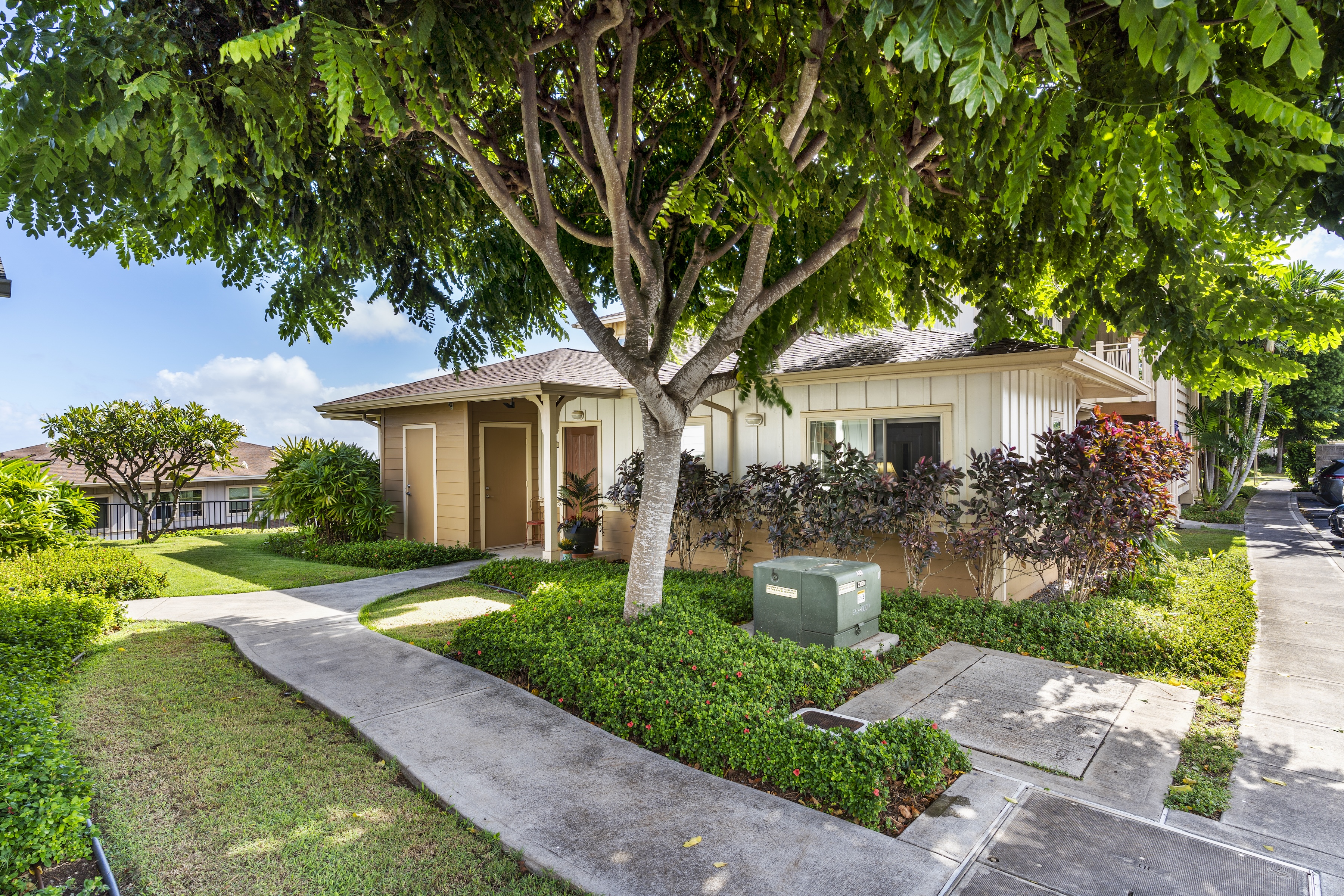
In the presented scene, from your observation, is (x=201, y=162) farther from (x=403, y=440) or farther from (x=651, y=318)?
(x=403, y=440)

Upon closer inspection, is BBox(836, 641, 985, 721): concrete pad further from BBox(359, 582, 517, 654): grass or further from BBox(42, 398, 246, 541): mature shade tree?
BBox(42, 398, 246, 541): mature shade tree

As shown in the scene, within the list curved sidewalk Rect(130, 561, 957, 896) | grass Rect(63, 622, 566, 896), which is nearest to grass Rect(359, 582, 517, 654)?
curved sidewalk Rect(130, 561, 957, 896)

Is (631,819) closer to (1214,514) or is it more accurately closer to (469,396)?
(469,396)


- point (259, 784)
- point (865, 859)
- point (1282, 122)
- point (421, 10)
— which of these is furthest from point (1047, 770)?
point (421, 10)

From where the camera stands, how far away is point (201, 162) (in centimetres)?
334

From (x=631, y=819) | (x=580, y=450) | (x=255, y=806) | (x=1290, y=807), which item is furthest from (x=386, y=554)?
(x=1290, y=807)

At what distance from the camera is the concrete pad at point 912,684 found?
464 centimetres

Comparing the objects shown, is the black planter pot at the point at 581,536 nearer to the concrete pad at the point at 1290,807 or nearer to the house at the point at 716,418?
the house at the point at 716,418

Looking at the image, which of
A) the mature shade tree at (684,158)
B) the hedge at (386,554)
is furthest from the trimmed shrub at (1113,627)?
the hedge at (386,554)

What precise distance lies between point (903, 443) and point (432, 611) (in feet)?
20.2

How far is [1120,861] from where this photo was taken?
296 cm

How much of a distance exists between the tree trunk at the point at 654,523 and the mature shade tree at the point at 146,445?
15679 millimetres

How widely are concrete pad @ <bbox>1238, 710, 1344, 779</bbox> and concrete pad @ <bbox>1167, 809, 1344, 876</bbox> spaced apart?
1.00 metres

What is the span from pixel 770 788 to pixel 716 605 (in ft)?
11.0
